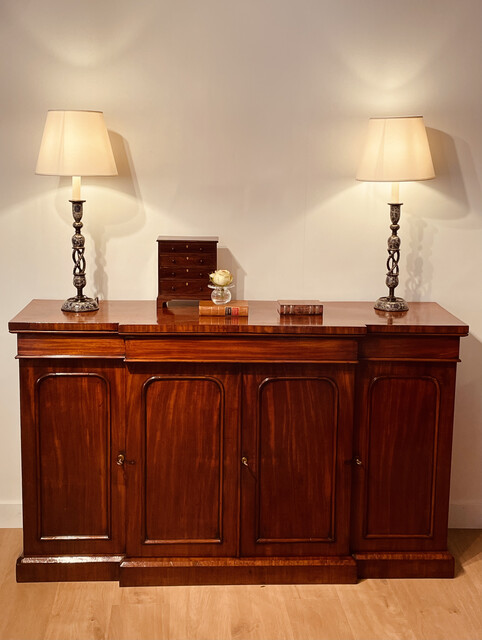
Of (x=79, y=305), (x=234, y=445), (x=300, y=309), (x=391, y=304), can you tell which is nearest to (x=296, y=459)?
A: (x=234, y=445)

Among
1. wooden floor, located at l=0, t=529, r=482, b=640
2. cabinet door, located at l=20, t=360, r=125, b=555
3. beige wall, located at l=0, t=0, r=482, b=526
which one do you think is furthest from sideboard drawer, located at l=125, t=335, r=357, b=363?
wooden floor, located at l=0, t=529, r=482, b=640

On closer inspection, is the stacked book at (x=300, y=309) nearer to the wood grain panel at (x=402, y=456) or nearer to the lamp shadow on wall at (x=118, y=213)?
the wood grain panel at (x=402, y=456)

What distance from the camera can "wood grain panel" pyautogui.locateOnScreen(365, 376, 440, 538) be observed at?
300cm

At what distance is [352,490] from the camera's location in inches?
120

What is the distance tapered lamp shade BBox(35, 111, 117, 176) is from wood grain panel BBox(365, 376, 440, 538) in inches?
48.7

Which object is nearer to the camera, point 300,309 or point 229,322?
point 229,322

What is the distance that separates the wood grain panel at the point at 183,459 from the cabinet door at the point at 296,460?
0.34ft

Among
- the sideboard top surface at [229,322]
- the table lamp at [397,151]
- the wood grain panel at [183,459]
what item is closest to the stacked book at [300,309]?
the sideboard top surface at [229,322]

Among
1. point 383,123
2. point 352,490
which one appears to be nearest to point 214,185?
point 383,123

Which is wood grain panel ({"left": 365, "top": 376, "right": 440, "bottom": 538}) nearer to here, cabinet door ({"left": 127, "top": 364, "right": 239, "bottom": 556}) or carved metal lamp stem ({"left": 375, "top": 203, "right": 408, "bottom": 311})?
carved metal lamp stem ({"left": 375, "top": 203, "right": 408, "bottom": 311})

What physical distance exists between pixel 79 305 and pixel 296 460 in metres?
0.94

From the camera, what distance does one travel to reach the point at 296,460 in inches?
118

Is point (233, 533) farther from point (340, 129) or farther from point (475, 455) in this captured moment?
point (340, 129)

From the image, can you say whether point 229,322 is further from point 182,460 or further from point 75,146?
point 75,146
